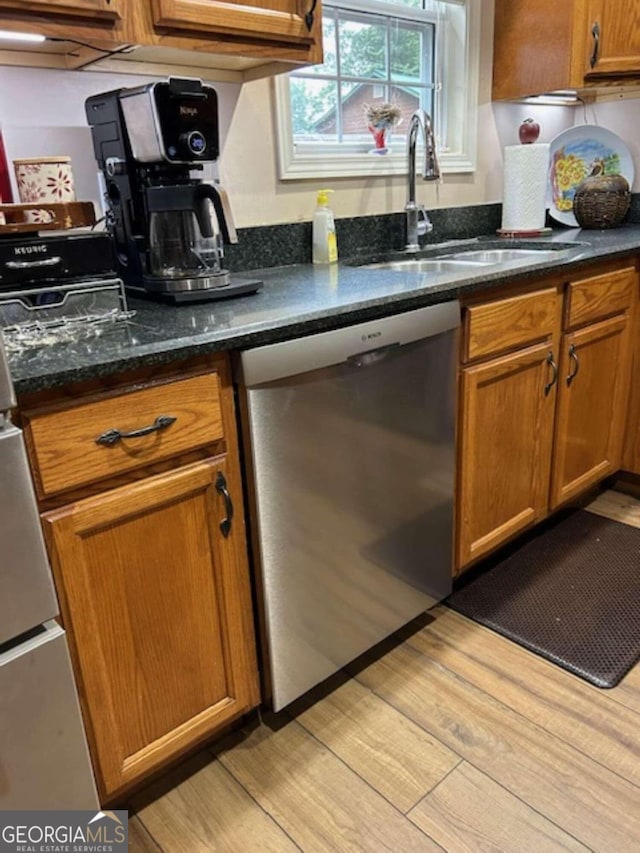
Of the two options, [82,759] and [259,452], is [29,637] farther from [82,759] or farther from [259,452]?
[259,452]

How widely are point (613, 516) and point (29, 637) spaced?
6.50 feet

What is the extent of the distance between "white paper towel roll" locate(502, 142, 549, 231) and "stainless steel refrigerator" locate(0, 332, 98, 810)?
212 cm

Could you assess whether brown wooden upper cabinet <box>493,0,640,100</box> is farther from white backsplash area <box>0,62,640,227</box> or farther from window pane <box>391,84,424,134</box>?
window pane <box>391,84,424,134</box>

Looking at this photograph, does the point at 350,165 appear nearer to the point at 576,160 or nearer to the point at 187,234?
the point at 187,234

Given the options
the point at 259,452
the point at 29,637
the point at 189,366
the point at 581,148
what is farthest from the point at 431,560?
the point at 581,148

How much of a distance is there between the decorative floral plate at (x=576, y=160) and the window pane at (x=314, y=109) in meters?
1.05

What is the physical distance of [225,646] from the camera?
4.26 feet

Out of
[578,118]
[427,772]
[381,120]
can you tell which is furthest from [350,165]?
[427,772]

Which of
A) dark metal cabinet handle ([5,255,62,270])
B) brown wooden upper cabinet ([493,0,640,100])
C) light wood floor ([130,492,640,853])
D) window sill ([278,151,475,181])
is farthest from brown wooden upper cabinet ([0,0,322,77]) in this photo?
light wood floor ([130,492,640,853])

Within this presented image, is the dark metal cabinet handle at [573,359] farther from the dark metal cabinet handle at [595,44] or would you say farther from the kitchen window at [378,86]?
the dark metal cabinet handle at [595,44]

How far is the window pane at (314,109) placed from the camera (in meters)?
2.06

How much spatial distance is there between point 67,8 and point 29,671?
1.13 meters

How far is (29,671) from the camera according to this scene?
95 cm

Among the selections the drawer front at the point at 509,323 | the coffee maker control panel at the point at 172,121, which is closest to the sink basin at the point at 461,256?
the drawer front at the point at 509,323
